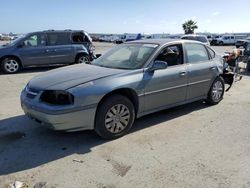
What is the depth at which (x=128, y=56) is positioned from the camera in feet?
18.7

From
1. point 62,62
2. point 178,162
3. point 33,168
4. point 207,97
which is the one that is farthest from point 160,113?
point 62,62

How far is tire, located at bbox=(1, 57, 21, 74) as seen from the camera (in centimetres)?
1193

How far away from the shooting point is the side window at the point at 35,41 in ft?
40.2

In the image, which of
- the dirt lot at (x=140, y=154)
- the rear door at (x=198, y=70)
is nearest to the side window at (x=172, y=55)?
the rear door at (x=198, y=70)

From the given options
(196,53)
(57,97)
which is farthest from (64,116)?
(196,53)

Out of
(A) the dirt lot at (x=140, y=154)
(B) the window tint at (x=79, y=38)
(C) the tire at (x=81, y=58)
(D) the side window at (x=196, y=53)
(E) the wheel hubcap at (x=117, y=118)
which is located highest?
(B) the window tint at (x=79, y=38)

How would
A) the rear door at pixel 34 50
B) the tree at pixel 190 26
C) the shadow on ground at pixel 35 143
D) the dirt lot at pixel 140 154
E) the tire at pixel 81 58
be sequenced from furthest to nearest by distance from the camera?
the tree at pixel 190 26, the tire at pixel 81 58, the rear door at pixel 34 50, the shadow on ground at pixel 35 143, the dirt lot at pixel 140 154

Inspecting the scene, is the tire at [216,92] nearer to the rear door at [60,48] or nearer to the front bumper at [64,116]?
the front bumper at [64,116]

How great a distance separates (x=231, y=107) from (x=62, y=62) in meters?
8.30

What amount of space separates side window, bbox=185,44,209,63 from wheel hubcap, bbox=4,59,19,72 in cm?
820

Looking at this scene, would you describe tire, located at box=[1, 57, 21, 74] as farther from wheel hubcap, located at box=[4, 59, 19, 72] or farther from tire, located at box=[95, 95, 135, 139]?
tire, located at box=[95, 95, 135, 139]

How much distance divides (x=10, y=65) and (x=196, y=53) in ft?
27.3

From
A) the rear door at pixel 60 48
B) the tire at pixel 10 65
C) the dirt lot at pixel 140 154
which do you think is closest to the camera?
the dirt lot at pixel 140 154

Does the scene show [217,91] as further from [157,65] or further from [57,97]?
[57,97]
